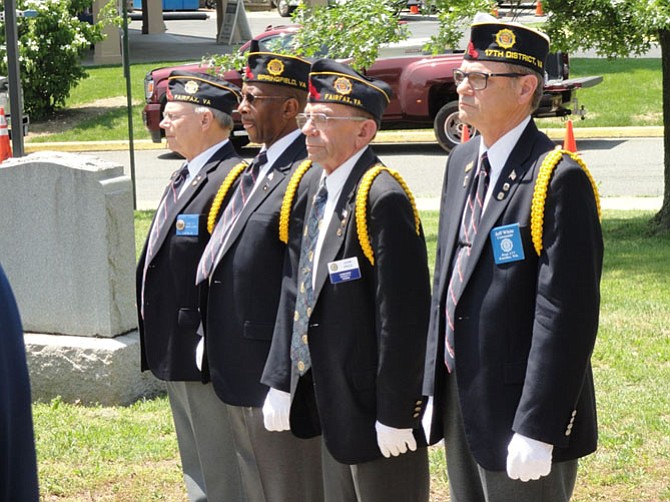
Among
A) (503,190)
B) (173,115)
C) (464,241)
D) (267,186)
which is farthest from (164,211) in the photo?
(503,190)

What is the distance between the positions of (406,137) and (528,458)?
16650 millimetres

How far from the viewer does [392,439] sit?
372 centimetres

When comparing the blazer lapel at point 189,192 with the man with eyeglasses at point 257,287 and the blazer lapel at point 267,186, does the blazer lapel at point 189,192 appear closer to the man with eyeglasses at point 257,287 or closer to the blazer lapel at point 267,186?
the man with eyeglasses at point 257,287

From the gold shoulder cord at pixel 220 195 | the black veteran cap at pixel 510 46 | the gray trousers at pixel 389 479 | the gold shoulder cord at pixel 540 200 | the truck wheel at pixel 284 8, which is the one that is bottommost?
the gray trousers at pixel 389 479

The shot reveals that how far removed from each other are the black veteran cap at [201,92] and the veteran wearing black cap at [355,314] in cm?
80

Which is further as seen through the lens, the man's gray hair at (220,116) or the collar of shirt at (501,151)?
the man's gray hair at (220,116)

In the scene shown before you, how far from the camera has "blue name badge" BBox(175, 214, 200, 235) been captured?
183 inches

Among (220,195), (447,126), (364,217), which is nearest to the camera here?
(364,217)

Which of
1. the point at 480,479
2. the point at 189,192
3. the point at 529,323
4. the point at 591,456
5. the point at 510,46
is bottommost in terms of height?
the point at 591,456

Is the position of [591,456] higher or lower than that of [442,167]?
higher

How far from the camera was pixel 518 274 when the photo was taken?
11.0ft

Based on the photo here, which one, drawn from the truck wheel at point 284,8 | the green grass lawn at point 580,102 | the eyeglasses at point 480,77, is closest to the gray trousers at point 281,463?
the eyeglasses at point 480,77

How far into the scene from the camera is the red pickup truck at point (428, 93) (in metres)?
16.9

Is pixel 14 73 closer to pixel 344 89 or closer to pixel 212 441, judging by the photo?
pixel 212 441
